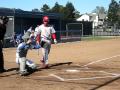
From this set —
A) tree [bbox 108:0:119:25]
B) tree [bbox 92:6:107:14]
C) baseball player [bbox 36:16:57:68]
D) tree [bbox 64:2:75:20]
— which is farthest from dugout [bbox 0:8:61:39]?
tree [bbox 92:6:107:14]

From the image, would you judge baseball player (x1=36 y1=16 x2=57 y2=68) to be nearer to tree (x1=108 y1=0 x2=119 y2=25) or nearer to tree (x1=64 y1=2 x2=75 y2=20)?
tree (x1=108 y1=0 x2=119 y2=25)

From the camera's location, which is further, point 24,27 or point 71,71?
point 24,27

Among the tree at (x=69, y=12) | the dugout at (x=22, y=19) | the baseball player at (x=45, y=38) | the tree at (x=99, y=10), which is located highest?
the tree at (x=99, y=10)

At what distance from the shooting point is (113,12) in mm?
110125

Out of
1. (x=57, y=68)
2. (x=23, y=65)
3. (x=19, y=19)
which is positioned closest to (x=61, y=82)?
(x=23, y=65)

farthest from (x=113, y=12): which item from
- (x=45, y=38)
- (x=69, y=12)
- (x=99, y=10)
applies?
(x=45, y=38)

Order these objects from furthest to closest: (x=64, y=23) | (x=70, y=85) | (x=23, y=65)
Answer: (x=64, y=23) → (x=23, y=65) → (x=70, y=85)

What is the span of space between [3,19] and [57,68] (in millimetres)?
2769

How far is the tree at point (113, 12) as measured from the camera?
335 feet

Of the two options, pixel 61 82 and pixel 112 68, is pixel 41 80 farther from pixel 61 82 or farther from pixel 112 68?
pixel 112 68

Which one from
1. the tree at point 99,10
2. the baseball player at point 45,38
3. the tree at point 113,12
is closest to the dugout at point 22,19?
the baseball player at point 45,38

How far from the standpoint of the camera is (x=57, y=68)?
14.1m

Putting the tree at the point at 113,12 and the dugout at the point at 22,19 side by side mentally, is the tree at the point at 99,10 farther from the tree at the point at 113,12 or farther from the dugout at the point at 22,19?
the dugout at the point at 22,19

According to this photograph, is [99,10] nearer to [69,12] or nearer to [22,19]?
[69,12]
